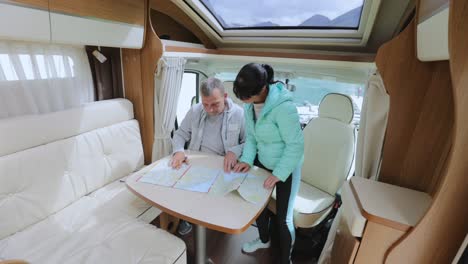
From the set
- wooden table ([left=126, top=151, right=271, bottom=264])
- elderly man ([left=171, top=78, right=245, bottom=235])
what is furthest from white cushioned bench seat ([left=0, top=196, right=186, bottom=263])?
elderly man ([left=171, top=78, right=245, bottom=235])

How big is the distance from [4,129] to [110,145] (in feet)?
2.10

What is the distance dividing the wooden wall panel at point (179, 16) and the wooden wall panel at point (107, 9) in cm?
25

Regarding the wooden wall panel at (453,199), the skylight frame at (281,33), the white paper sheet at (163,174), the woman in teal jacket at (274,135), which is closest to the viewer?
the wooden wall panel at (453,199)

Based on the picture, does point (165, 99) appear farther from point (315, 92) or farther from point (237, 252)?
point (315, 92)

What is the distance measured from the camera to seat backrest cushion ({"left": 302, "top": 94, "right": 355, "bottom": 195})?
1.67 metres

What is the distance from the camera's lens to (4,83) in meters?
1.28

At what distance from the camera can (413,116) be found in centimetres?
105

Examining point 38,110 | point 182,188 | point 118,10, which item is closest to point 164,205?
point 182,188

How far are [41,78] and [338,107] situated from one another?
86.2 inches

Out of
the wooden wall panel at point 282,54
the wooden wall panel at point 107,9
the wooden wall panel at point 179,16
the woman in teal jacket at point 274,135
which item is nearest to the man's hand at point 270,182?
the woman in teal jacket at point 274,135

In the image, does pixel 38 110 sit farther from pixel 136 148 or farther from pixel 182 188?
pixel 182 188

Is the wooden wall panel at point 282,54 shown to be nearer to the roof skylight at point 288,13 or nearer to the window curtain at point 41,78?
the roof skylight at point 288,13

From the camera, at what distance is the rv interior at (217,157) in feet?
2.83

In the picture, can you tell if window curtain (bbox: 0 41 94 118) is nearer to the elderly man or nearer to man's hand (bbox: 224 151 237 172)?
the elderly man
